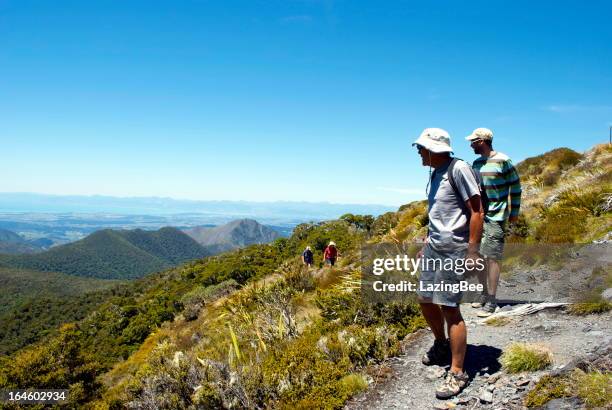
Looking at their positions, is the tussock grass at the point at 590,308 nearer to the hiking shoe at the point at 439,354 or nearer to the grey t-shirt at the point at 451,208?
the hiking shoe at the point at 439,354

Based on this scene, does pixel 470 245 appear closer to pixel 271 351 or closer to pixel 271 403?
pixel 271 403

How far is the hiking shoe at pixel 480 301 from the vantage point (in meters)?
5.39

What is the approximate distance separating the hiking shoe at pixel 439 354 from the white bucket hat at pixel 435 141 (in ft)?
6.36

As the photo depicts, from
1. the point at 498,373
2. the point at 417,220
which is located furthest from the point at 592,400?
the point at 417,220

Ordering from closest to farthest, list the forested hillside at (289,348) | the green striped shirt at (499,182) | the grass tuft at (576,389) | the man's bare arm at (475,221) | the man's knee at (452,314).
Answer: the grass tuft at (576,389) < the man's bare arm at (475,221) < the man's knee at (452,314) < the forested hillside at (289,348) < the green striped shirt at (499,182)

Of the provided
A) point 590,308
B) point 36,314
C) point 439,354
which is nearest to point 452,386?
point 439,354

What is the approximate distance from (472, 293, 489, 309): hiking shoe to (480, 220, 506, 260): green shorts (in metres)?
0.79

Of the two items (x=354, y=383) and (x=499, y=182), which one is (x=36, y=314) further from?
(x=499, y=182)

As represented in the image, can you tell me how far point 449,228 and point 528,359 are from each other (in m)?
1.47

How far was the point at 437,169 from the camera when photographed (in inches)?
143

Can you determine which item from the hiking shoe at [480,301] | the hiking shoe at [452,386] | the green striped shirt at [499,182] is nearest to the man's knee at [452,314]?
the hiking shoe at [452,386]

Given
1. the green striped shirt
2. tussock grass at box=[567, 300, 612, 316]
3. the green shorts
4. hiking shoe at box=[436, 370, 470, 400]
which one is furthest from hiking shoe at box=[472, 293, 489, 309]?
hiking shoe at box=[436, 370, 470, 400]

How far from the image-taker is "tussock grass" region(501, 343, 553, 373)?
3.70 m

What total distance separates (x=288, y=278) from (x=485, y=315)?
592 centimetres
